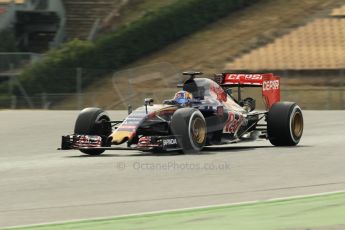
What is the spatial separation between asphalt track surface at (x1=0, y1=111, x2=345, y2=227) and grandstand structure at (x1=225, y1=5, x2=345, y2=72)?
20.9 meters

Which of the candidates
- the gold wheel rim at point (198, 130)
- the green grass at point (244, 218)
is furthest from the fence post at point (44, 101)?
the green grass at point (244, 218)

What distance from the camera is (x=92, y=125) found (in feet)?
47.6

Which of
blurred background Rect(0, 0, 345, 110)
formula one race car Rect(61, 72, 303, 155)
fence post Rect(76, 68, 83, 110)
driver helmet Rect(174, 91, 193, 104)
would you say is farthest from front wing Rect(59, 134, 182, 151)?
fence post Rect(76, 68, 83, 110)

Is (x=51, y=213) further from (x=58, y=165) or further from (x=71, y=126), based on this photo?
(x=71, y=126)

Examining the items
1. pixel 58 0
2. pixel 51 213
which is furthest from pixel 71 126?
pixel 58 0

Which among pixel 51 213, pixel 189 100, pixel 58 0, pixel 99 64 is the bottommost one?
pixel 51 213

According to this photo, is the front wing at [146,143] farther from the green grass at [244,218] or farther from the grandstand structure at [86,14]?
the grandstand structure at [86,14]

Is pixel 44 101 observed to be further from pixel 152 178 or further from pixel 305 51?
pixel 152 178

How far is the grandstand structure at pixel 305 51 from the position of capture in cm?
3772

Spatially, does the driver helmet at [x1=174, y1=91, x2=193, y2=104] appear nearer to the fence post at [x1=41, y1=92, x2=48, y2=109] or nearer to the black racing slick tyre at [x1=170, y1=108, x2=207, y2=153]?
the black racing slick tyre at [x1=170, y1=108, x2=207, y2=153]

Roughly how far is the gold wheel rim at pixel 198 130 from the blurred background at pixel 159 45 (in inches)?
564

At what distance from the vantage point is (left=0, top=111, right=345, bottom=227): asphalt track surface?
879 cm

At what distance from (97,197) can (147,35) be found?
34.2 m

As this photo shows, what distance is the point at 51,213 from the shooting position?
8.34 meters
